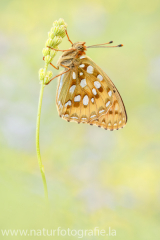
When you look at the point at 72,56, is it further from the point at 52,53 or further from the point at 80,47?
the point at 52,53

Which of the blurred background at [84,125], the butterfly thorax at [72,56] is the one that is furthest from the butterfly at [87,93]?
the blurred background at [84,125]

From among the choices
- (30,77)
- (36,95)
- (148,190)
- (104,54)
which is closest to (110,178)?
(148,190)

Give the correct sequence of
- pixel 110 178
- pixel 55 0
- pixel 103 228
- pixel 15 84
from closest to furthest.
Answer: pixel 103 228
pixel 110 178
pixel 15 84
pixel 55 0

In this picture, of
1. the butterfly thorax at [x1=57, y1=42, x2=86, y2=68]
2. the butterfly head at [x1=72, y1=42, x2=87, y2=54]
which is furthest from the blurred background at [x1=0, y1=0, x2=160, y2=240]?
the butterfly head at [x1=72, y1=42, x2=87, y2=54]

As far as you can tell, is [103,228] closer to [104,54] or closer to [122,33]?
[104,54]

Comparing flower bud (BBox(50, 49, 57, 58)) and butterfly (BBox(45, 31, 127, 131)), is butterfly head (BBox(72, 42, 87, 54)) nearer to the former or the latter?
butterfly (BBox(45, 31, 127, 131))

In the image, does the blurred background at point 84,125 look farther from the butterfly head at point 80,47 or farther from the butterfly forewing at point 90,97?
the butterfly head at point 80,47

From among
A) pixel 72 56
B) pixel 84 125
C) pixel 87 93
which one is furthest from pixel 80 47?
pixel 84 125
